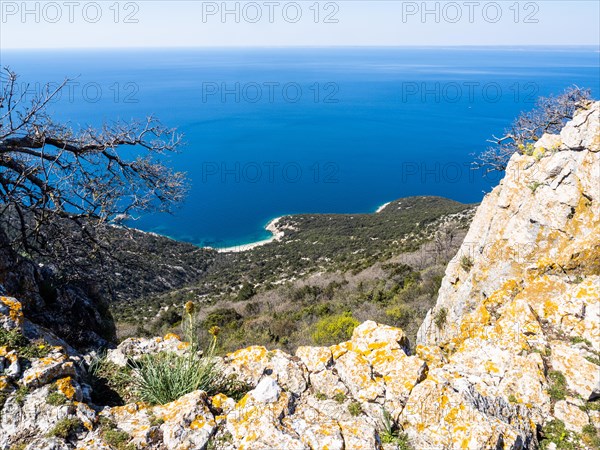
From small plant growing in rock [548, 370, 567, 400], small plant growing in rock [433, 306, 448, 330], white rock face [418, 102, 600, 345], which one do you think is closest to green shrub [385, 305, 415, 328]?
white rock face [418, 102, 600, 345]

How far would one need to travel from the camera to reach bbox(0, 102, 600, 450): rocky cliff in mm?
3008

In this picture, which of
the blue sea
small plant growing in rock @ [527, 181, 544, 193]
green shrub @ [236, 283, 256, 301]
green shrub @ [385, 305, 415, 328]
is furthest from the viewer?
the blue sea

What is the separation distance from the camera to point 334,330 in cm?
1270

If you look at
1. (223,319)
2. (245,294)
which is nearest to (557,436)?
(223,319)

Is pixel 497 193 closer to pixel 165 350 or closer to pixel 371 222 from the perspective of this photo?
pixel 165 350

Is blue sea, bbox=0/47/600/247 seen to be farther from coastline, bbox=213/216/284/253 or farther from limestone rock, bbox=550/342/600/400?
limestone rock, bbox=550/342/600/400

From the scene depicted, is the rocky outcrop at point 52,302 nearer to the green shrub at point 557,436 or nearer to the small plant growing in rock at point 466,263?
the green shrub at point 557,436

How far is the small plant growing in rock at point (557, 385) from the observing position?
145 inches

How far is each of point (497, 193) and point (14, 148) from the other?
1017 cm

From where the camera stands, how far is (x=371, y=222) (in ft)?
165

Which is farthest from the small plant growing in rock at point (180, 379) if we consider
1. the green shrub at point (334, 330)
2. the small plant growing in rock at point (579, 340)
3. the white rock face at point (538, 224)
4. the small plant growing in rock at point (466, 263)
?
the green shrub at point (334, 330)

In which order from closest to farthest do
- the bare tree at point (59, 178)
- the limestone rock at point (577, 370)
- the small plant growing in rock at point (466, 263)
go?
the limestone rock at point (577, 370), the bare tree at point (59, 178), the small plant growing in rock at point (466, 263)

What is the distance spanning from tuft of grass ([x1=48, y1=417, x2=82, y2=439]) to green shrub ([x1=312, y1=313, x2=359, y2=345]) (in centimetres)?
935

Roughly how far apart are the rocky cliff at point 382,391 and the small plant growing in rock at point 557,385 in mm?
12
